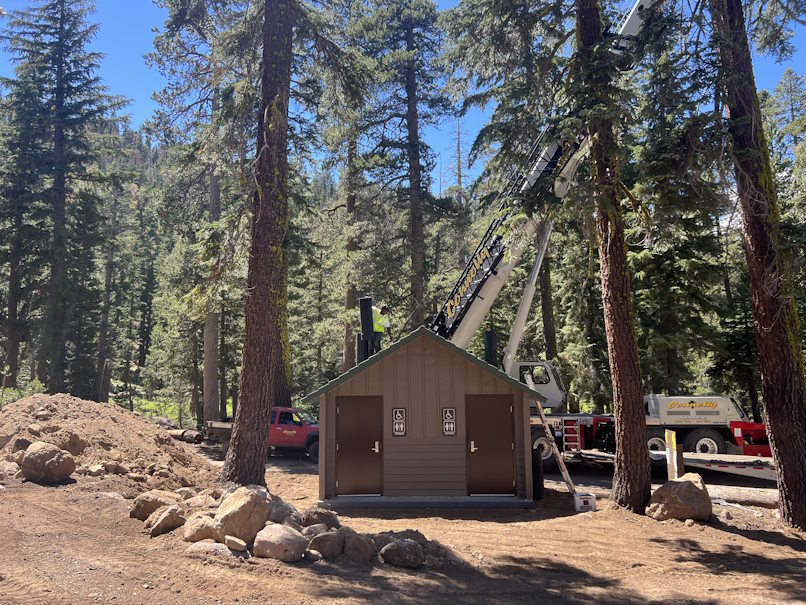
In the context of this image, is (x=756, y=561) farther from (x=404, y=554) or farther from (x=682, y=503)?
(x=404, y=554)

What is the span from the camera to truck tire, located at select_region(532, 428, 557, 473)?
1518 centimetres

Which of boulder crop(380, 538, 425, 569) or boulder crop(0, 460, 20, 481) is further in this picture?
boulder crop(0, 460, 20, 481)

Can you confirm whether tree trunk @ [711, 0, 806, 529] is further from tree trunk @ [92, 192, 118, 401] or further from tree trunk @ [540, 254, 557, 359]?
tree trunk @ [92, 192, 118, 401]

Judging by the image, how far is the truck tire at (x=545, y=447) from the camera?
15.2 m

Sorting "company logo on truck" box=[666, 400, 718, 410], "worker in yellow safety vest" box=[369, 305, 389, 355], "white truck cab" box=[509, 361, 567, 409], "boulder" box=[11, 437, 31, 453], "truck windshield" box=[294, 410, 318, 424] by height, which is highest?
"worker in yellow safety vest" box=[369, 305, 389, 355]

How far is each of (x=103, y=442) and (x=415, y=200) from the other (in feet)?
48.1

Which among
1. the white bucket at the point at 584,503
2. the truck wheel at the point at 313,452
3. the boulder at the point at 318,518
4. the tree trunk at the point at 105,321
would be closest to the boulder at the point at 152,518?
the boulder at the point at 318,518

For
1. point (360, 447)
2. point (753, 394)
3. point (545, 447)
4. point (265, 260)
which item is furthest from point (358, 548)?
point (753, 394)

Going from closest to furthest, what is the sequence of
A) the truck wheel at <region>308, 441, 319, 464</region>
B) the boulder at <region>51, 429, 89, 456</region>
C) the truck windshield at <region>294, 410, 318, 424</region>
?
the boulder at <region>51, 429, 89, 456</region> → the truck wheel at <region>308, 441, 319, 464</region> → the truck windshield at <region>294, 410, 318, 424</region>

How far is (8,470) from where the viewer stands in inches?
360

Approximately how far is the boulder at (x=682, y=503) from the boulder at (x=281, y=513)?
246 inches

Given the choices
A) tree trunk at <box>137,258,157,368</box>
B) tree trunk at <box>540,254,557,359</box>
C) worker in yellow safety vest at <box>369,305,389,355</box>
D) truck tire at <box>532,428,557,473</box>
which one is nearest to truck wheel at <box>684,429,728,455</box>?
truck tire at <box>532,428,557,473</box>

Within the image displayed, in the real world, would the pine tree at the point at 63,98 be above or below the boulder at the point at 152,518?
above

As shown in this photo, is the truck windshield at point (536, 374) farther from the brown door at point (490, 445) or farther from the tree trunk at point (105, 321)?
the tree trunk at point (105, 321)
